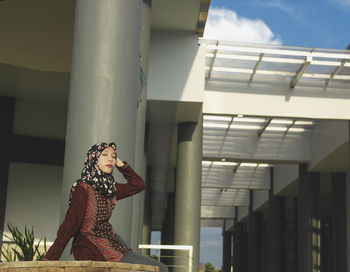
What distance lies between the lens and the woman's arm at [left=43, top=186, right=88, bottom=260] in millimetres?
3779

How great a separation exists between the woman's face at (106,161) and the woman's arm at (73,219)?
178mm

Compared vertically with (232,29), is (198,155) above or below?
below

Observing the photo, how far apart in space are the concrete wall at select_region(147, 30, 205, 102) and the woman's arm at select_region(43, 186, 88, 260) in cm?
1308

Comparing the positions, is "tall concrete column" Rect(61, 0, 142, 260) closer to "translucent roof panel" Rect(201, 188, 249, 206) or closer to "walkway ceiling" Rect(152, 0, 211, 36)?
"walkway ceiling" Rect(152, 0, 211, 36)

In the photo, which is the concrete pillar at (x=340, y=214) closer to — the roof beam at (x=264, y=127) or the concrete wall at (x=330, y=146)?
the concrete wall at (x=330, y=146)

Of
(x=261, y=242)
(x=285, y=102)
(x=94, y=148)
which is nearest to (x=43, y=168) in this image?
(x=285, y=102)

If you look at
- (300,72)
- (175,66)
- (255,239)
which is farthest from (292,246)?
(175,66)

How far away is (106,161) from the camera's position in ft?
13.1

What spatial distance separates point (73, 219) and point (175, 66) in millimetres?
13460

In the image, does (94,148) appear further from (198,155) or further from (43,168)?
(198,155)

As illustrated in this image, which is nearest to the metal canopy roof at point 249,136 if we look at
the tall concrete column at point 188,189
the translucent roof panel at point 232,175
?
the tall concrete column at point 188,189

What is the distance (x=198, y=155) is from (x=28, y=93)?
566cm

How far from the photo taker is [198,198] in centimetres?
1864

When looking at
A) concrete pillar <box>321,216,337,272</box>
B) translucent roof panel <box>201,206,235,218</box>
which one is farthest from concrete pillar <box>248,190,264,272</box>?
translucent roof panel <box>201,206,235,218</box>
